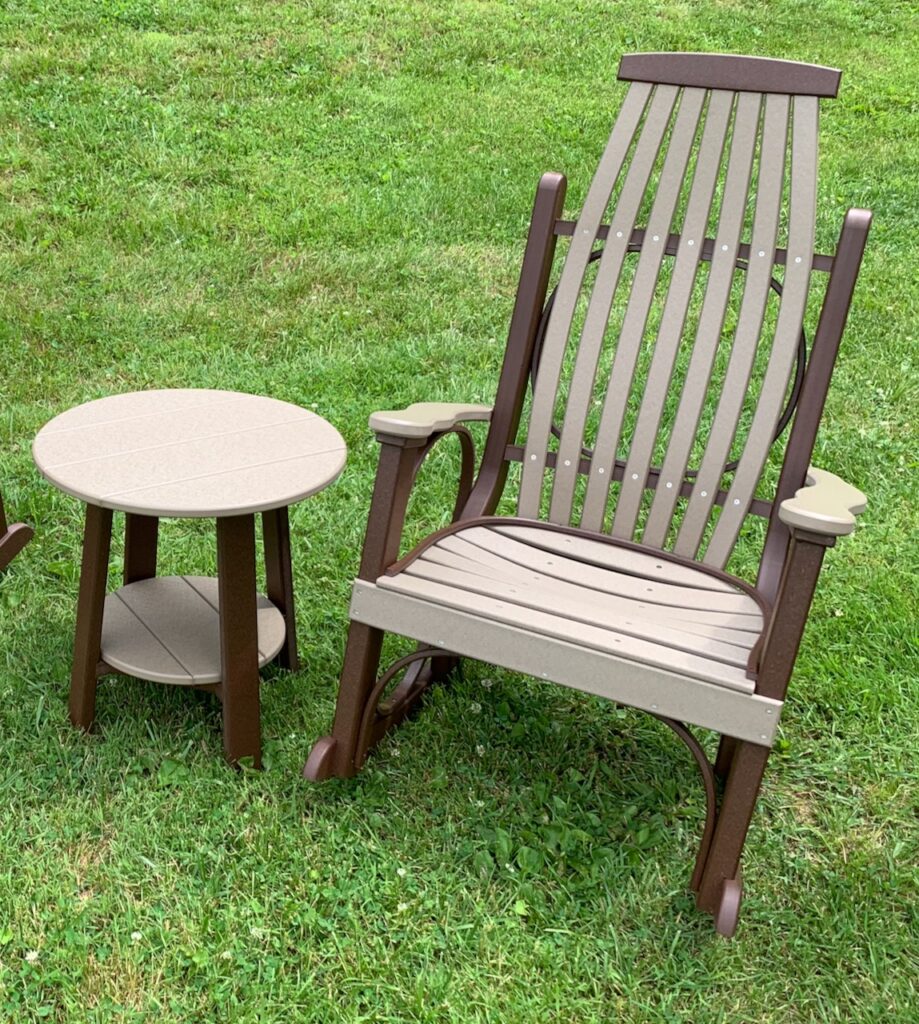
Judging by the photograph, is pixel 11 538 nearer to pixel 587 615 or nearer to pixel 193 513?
pixel 193 513

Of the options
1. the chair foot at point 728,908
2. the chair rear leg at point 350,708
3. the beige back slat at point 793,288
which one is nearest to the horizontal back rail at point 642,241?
the beige back slat at point 793,288

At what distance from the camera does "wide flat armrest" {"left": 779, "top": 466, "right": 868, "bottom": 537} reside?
1.93 meters

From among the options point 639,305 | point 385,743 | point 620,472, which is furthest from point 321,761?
point 639,305

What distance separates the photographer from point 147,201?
219 inches

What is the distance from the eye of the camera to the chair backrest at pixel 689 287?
2500 mm

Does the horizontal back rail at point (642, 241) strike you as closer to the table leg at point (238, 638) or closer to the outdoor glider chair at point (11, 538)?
the table leg at point (238, 638)

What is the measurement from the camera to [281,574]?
277 centimetres

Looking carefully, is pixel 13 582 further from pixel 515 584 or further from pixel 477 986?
pixel 477 986

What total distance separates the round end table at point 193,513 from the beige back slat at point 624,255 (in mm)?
552

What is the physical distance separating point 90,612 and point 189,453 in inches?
15.6

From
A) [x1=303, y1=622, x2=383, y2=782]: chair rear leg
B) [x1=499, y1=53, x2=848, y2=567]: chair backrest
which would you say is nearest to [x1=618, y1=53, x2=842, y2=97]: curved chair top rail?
[x1=499, y1=53, x2=848, y2=567]: chair backrest

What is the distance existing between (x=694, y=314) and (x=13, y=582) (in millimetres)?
3085

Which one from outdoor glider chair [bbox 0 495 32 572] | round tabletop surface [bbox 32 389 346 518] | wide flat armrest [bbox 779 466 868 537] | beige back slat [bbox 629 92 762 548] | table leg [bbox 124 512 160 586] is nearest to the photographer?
wide flat armrest [bbox 779 466 868 537]

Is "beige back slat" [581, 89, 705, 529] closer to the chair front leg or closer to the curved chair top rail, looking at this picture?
the curved chair top rail
